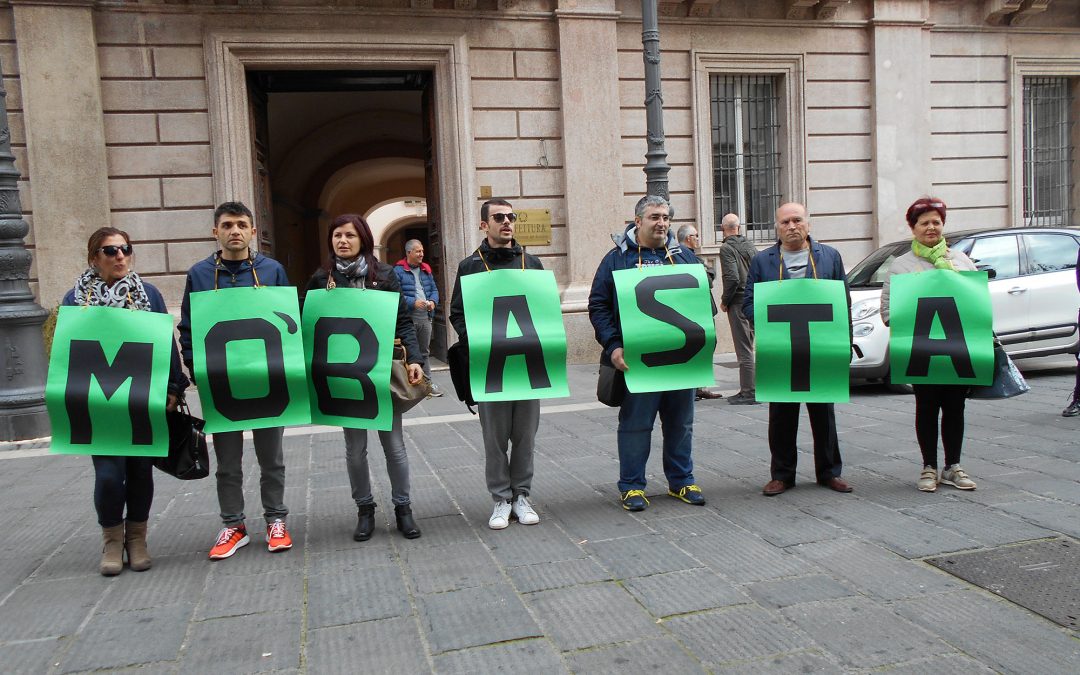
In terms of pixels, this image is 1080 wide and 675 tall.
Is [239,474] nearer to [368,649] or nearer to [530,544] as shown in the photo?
[530,544]

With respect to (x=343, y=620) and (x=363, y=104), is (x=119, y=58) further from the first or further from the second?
(x=343, y=620)

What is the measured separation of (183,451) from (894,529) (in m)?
3.62

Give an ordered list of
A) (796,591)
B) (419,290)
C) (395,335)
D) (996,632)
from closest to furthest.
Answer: (996,632) → (796,591) → (395,335) → (419,290)

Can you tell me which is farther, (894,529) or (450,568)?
(894,529)

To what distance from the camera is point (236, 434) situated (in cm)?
462

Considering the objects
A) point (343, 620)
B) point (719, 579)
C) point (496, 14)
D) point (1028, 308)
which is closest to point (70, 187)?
point (496, 14)

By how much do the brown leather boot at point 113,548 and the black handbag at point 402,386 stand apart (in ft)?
4.85

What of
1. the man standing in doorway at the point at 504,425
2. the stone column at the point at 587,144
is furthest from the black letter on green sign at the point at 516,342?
the stone column at the point at 587,144

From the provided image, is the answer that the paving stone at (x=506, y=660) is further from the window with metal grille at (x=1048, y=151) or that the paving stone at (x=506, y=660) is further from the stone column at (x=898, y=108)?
the window with metal grille at (x=1048, y=151)

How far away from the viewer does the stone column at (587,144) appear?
1238 cm

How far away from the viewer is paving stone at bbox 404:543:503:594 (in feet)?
13.1

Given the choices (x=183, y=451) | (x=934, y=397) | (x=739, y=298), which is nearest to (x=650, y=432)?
(x=934, y=397)

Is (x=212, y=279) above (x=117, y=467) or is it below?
above

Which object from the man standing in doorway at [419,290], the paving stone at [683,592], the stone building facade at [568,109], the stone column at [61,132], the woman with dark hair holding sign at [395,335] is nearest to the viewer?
the paving stone at [683,592]
